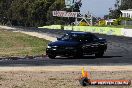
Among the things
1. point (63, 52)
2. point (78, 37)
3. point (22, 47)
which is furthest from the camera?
point (22, 47)

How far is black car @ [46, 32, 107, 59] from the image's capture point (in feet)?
75.9

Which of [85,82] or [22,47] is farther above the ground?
[85,82]

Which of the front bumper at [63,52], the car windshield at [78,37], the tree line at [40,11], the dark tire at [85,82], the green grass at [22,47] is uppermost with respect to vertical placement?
the dark tire at [85,82]

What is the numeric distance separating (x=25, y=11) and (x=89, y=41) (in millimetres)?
161013

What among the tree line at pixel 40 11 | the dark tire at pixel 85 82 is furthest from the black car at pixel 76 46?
the tree line at pixel 40 11

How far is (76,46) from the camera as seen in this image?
23266mm

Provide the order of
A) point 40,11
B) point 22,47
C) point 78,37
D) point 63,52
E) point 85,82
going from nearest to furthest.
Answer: point 85,82 < point 63,52 < point 78,37 < point 22,47 < point 40,11

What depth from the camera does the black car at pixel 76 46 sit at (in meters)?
23.1

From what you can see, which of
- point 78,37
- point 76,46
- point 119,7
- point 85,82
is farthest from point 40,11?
point 85,82

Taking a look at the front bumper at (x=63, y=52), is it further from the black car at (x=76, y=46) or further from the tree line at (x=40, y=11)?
the tree line at (x=40, y=11)

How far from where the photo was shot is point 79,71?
1659cm

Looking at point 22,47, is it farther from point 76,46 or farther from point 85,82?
point 85,82

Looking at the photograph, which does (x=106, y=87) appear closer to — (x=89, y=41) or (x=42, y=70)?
(x=42, y=70)

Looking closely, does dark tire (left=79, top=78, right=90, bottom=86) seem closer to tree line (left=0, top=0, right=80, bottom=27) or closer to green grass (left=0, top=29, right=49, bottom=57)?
green grass (left=0, top=29, right=49, bottom=57)
